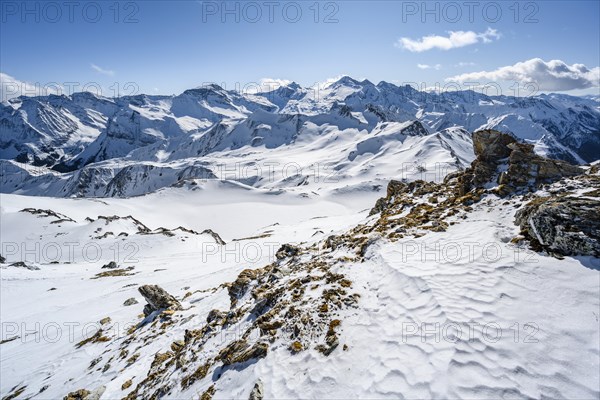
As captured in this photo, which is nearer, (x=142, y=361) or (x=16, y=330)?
(x=142, y=361)

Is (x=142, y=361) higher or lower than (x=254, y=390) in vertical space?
lower

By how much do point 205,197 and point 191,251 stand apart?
7780cm

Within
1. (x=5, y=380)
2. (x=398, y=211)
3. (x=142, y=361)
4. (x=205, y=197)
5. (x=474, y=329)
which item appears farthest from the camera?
(x=205, y=197)

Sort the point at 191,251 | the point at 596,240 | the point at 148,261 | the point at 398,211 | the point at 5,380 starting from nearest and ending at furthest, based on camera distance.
→ 1. the point at 596,240
2. the point at 5,380
3. the point at 398,211
4. the point at 148,261
5. the point at 191,251

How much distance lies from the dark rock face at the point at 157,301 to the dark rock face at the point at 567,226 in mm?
18114

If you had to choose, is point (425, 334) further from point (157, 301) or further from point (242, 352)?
point (157, 301)

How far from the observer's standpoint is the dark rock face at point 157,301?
18.3 meters

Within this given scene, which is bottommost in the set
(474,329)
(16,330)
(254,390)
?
(16,330)

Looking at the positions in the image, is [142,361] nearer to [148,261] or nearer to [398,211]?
[398,211]

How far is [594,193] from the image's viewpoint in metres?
11.5

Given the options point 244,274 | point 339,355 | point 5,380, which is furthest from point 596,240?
point 5,380

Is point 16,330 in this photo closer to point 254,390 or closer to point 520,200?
point 254,390

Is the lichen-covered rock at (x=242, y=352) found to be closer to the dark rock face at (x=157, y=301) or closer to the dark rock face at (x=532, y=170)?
the dark rock face at (x=157, y=301)

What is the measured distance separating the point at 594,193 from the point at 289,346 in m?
12.4
